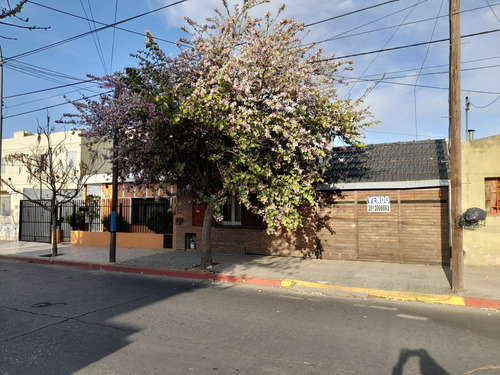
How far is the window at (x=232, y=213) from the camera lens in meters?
14.6

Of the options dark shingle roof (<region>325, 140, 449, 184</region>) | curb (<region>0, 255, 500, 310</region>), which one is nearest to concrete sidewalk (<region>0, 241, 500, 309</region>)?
curb (<region>0, 255, 500, 310</region>)

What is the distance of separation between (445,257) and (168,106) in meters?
9.09

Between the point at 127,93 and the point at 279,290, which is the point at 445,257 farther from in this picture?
the point at 127,93

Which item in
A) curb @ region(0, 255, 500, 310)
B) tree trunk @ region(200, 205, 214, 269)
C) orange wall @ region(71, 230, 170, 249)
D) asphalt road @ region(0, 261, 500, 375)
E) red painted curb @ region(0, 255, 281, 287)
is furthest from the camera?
orange wall @ region(71, 230, 170, 249)

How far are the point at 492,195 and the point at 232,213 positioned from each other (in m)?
8.68

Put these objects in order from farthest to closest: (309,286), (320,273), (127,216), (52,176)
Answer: (127,216) < (52,176) < (320,273) < (309,286)

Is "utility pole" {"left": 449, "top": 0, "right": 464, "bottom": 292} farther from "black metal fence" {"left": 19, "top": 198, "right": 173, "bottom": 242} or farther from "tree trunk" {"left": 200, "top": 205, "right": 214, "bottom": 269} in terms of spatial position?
"black metal fence" {"left": 19, "top": 198, "right": 173, "bottom": 242}

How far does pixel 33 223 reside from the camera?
68.2 ft

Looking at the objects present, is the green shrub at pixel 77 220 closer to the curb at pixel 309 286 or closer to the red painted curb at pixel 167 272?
the red painted curb at pixel 167 272

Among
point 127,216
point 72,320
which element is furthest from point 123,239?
point 72,320

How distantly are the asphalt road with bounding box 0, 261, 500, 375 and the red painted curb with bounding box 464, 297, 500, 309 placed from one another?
247mm

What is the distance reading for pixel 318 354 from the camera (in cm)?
495

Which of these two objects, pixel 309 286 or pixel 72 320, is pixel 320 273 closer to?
pixel 309 286

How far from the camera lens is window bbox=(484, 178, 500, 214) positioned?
441 inches
